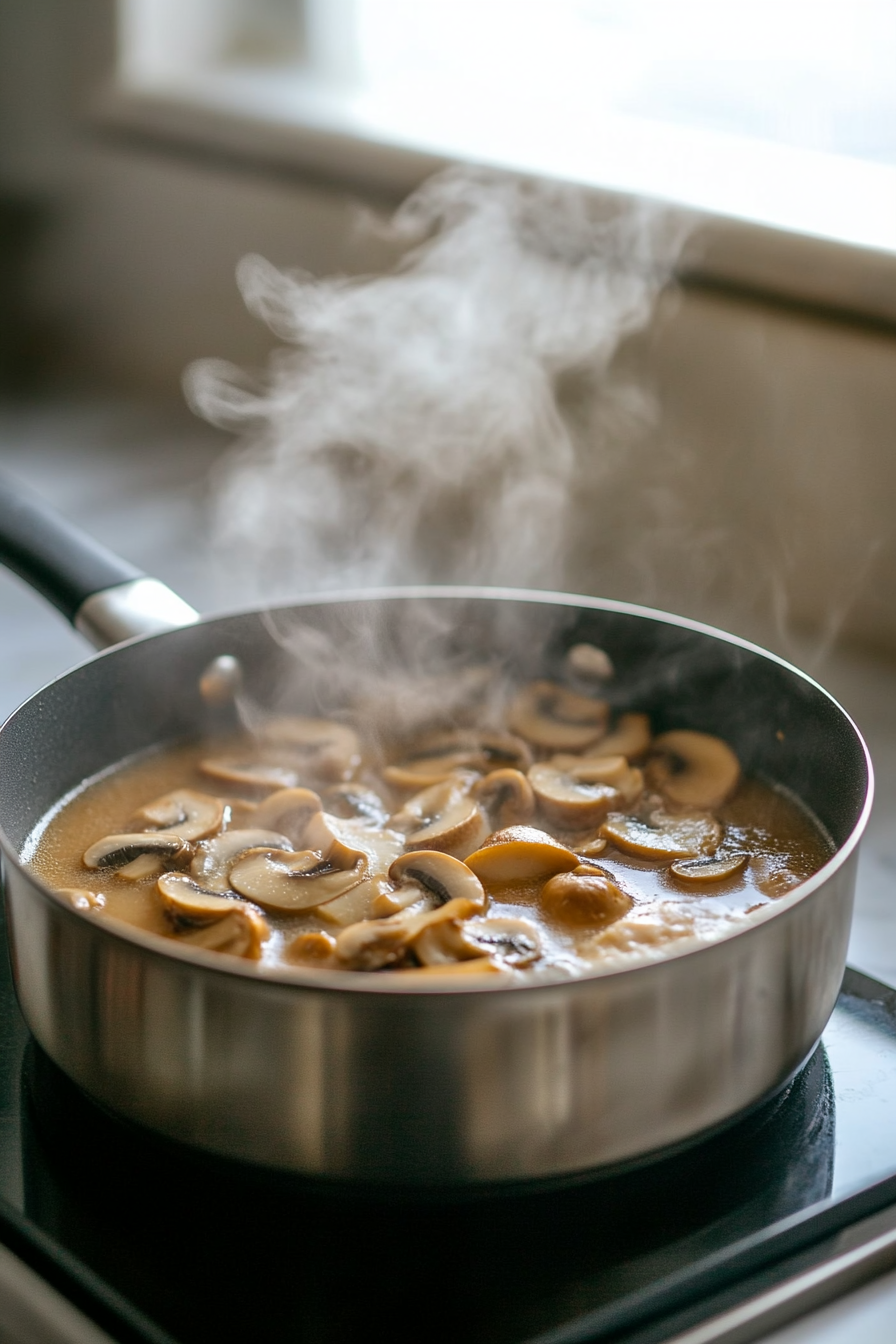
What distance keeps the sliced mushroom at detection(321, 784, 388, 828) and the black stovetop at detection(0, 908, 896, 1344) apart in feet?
1.08

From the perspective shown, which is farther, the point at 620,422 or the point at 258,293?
the point at 258,293

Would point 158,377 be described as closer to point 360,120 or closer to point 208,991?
point 360,120

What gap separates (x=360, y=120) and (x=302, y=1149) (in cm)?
163

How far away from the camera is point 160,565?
1713 mm

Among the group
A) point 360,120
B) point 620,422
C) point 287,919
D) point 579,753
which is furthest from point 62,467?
point 287,919

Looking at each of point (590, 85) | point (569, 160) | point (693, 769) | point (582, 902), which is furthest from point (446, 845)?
point (590, 85)

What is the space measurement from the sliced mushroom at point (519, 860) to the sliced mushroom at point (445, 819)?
0.05m

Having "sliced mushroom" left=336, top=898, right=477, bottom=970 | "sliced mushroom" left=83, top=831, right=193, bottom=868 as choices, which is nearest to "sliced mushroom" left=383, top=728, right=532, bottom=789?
"sliced mushroom" left=83, top=831, right=193, bottom=868

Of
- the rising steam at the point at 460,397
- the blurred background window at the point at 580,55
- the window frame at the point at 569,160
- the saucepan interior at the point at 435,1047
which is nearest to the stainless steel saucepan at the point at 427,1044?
the saucepan interior at the point at 435,1047

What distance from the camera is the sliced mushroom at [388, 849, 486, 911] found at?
875 mm

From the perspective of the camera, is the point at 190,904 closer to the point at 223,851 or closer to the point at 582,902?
the point at 223,851

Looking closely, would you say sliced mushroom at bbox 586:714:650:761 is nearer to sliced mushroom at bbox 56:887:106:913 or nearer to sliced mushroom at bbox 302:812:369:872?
sliced mushroom at bbox 302:812:369:872

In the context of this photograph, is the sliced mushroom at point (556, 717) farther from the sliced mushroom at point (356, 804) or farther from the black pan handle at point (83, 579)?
the black pan handle at point (83, 579)

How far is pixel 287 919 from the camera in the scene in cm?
90
